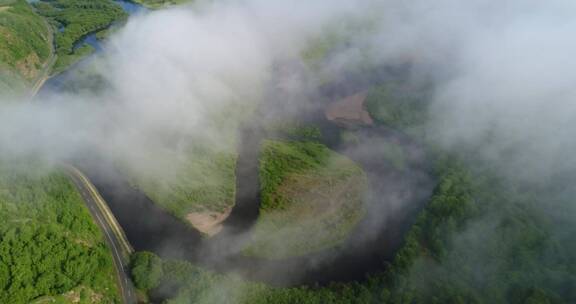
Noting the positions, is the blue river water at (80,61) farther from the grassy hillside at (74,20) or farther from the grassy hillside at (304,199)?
the grassy hillside at (304,199)

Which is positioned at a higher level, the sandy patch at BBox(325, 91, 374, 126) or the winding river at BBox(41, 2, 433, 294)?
the sandy patch at BBox(325, 91, 374, 126)

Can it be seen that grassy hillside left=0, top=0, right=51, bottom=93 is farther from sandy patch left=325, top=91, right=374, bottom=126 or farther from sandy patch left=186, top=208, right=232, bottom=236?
sandy patch left=325, top=91, right=374, bottom=126

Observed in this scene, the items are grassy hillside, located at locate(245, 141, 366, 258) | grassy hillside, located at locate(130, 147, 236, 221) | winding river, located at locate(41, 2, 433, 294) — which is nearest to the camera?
winding river, located at locate(41, 2, 433, 294)

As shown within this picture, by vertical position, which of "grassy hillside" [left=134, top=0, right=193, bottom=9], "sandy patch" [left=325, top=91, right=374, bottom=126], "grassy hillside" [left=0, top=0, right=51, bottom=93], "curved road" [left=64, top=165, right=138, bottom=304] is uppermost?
"grassy hillside" [left=134, top=0, right=193, bottom=9]

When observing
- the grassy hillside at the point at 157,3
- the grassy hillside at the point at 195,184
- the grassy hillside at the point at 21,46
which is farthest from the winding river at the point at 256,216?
the grassy hillside at the point at 157,3

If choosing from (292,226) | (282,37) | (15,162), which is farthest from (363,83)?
(15,162)

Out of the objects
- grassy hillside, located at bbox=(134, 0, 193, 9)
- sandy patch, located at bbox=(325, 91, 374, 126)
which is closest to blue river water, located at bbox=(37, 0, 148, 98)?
grassy hillside, located at bbox=(134, 0, 193, 9)
